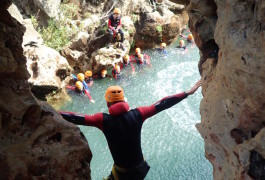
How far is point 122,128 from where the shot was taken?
320 cm

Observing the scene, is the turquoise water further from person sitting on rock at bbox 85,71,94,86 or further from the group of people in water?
the group of people in water

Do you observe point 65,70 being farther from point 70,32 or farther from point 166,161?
point 166,161

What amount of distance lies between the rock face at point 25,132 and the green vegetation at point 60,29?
944 cm

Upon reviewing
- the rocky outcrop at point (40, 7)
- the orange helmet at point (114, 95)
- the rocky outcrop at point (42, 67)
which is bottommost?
the rocky outcrop at point (42, 67)

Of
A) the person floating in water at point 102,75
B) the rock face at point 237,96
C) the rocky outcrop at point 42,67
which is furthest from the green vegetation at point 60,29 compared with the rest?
the rock face at point 237,96

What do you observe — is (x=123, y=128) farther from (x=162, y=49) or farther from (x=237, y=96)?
(x=162, y=49)

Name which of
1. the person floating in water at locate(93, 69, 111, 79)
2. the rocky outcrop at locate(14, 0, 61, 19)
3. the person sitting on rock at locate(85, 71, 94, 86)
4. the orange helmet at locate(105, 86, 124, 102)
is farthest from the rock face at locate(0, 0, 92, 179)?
the rocky outcrop at locate(14, 0, 61, 19)

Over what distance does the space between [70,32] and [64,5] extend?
1.76 metres

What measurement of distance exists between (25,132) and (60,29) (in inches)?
405

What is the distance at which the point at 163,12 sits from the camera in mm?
14711

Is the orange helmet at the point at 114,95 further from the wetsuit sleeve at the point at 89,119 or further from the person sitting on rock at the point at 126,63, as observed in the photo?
the person sitting on rock at the point at 126,63

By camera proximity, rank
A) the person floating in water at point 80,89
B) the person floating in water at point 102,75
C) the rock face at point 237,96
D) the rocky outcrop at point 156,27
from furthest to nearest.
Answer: the rocky outcrop at point 156,27, the person floating in water at point 102,75, the person floating in water at point 80,89, the rock face at point 237,96

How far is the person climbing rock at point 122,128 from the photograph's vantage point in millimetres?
3217

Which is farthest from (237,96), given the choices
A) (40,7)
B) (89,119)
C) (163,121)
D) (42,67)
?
(40,7)
